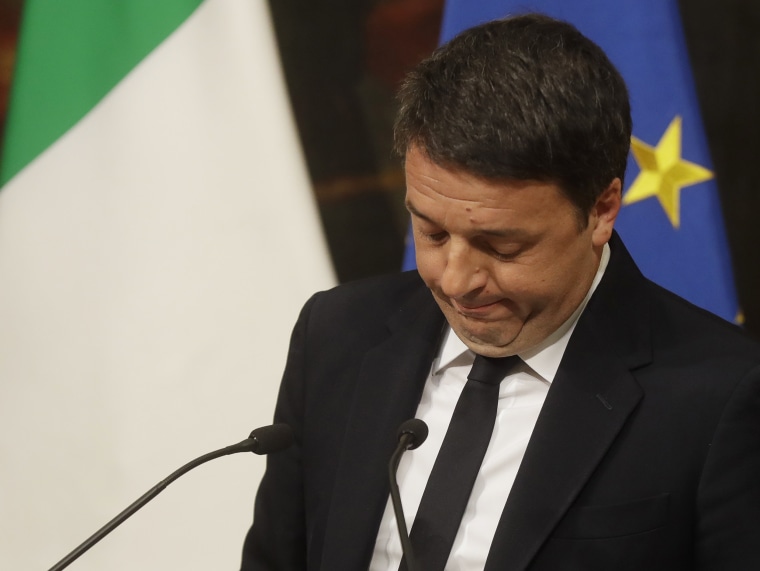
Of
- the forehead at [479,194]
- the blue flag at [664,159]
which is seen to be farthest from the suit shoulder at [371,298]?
the blue flag at [664,159]

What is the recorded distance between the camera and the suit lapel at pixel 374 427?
4.47 ft

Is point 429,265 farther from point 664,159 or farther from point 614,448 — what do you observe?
point 664,159

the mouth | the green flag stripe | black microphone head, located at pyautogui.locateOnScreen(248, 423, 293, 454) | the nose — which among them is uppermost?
the green flag stripe

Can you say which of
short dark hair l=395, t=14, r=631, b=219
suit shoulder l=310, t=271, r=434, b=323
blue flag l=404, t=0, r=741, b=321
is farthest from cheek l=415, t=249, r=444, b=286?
blue flag l=404, t=0, r=741, b=321

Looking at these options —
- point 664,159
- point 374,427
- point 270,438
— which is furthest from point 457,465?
point 664,159

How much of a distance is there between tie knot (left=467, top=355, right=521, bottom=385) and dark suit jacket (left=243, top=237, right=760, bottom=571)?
79mm

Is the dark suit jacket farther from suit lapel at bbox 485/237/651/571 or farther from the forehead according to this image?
the forehead

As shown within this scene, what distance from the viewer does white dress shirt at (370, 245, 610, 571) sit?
1.30 meters

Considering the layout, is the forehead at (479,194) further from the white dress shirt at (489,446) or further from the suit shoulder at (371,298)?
the suit shoulder at (371,298)

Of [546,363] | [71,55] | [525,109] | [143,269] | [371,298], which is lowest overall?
[546,363]

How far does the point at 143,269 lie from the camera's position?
208cm

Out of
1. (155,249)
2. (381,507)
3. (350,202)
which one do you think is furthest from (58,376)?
(381,507)

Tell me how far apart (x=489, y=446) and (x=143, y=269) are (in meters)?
1.04

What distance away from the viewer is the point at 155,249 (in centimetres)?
208
